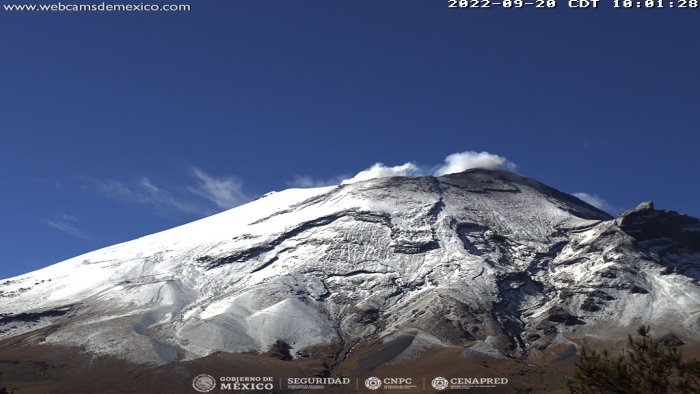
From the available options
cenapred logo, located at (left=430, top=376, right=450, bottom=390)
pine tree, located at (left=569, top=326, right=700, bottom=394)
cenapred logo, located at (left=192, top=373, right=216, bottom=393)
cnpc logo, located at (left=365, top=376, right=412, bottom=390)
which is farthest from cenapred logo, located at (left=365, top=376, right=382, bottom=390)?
pine tree, located at (left=569, top=326, right=700, bottom=394)

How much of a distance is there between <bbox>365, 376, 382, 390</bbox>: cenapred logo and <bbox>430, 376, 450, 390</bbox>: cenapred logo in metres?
14.8

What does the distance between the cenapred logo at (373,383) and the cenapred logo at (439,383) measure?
14.8 meters

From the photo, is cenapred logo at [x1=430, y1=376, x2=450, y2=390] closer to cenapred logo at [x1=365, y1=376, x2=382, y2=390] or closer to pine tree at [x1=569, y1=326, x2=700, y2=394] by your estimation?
cenapred logo at [x1=365, y1=376, x2=382, y2=390]

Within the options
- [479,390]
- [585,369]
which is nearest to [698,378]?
[585,369]

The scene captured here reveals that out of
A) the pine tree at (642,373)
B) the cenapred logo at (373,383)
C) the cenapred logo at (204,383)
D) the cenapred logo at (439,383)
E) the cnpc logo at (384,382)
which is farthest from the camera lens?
the cenapred logo at (373,383)

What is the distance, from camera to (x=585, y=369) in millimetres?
37812

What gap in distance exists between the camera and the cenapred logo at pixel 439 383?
7244 inches

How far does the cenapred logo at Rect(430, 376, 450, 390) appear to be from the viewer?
7244 inches

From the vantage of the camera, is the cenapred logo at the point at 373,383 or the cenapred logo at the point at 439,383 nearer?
the cenapred logo at the point at 439,383

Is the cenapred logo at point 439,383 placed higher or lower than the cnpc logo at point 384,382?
lower

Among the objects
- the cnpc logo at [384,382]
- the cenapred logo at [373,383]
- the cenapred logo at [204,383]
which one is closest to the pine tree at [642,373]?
the cnpc logo at [384,382]

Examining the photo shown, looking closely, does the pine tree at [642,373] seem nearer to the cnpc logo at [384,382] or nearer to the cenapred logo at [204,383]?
the cnpc logo at [384,382]

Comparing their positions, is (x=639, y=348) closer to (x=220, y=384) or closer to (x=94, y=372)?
(x=220, y=384)

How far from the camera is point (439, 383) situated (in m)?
186
